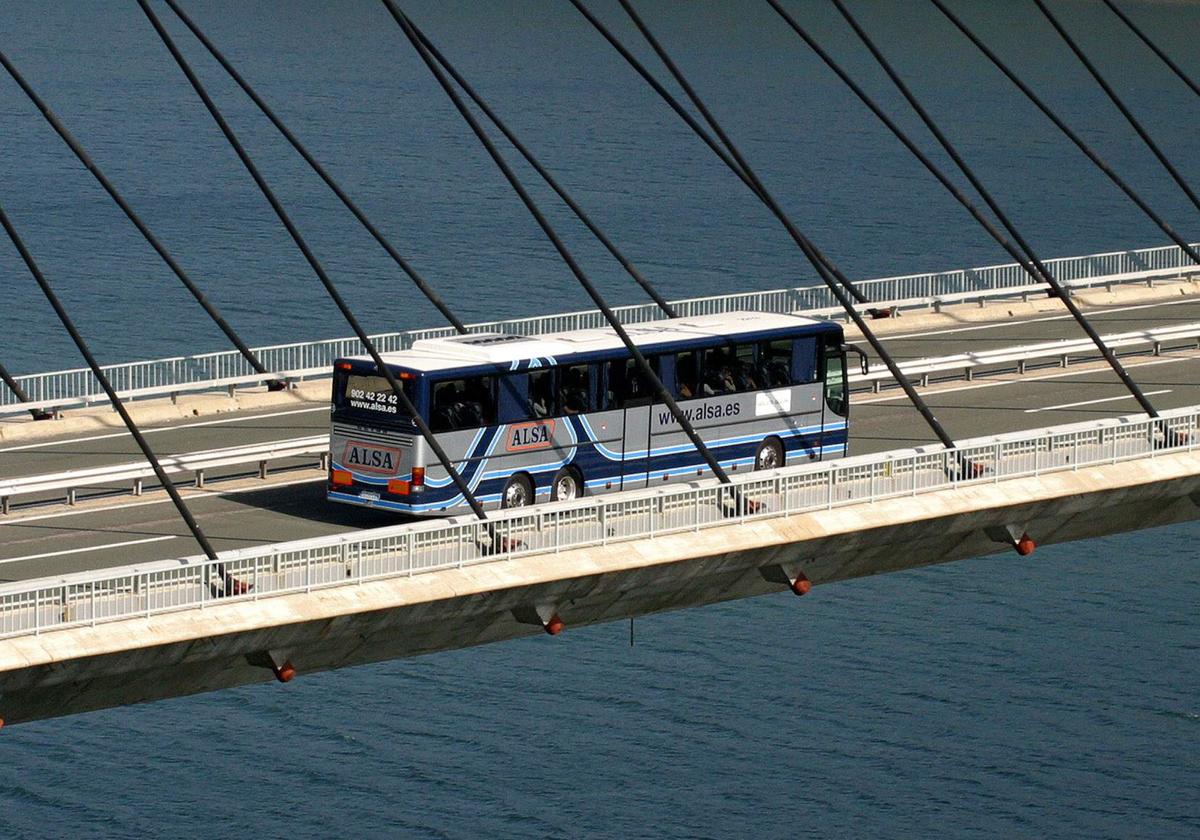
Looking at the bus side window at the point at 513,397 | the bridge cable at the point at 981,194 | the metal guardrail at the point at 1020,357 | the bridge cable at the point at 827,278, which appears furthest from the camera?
the metal guardrail at the point at 1020,357

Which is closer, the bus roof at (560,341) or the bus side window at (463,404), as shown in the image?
the bus side window at (463,404)

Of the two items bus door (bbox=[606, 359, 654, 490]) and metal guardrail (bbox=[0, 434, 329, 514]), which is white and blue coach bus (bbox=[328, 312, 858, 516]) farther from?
metal guardrail (bbox=[0, 434, 329, 514])

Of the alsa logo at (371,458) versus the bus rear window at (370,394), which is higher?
the bus rear window at (370,394)

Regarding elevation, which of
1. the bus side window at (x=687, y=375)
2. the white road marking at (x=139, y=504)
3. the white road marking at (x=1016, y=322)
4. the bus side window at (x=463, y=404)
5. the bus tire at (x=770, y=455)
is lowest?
the white road marking at (x=139, y=504)

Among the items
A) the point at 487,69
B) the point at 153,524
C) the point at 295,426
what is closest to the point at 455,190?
the point at 487,69

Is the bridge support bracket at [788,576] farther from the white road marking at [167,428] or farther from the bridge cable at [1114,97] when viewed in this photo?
the bridge cable at [1114,97]

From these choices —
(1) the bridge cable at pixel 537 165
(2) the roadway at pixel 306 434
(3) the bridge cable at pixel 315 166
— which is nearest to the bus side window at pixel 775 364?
(1) the bridge cable at pixel 537 165

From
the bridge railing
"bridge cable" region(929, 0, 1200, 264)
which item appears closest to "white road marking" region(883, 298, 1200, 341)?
"bridge cable" region(929, 0, 1200, 264)
